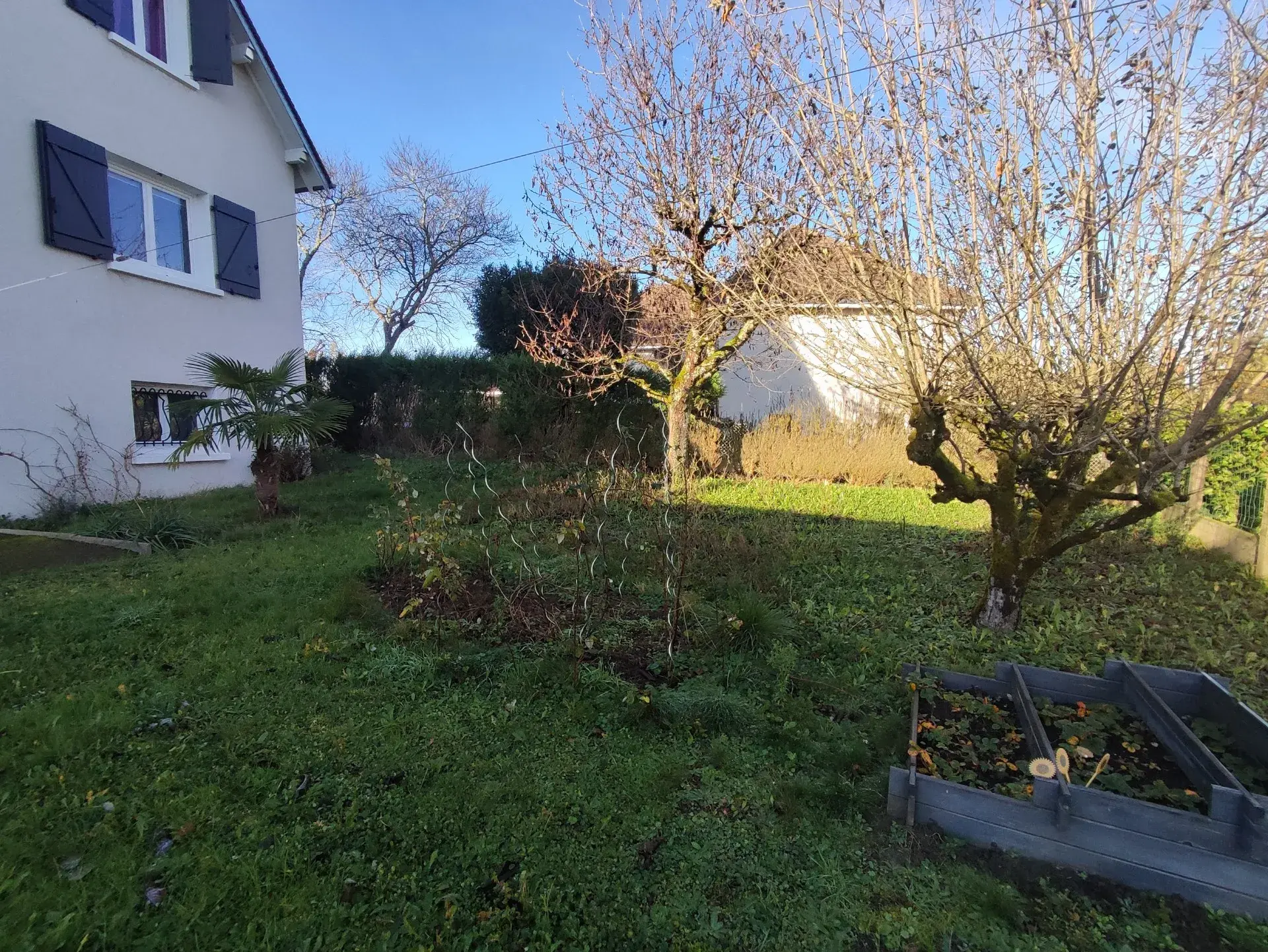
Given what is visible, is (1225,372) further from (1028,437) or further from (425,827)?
(425,827)

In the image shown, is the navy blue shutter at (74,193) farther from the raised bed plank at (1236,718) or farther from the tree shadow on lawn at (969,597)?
the raised bed plank at (1236,718)

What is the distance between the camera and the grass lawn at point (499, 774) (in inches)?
72.2

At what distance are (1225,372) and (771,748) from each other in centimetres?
260

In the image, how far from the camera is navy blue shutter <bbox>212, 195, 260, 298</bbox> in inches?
360

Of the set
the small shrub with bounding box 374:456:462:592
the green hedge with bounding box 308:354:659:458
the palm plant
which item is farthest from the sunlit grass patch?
the palm plant

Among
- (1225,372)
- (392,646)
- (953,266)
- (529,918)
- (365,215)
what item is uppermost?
(365,215)

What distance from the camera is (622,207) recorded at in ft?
25.6

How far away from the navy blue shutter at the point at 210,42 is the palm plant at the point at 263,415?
17.1 feet

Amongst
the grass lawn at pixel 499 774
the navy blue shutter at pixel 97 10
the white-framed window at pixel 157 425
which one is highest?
the navy blue shutter at pixel 97 10

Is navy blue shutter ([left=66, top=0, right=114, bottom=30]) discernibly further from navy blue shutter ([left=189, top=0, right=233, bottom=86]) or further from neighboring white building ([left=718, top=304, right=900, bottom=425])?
neighboring white building ([left=718, top=304, right=900, bottom=425])

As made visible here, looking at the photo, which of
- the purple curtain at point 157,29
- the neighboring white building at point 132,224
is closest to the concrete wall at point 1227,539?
the neighboring white building at point 132,224

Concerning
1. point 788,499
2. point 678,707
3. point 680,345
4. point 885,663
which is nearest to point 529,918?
point 678,707

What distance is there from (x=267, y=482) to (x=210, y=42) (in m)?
6.97

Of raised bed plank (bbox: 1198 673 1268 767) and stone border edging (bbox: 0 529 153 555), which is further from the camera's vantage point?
stone border edging (bbox: 0 529 153 555)
